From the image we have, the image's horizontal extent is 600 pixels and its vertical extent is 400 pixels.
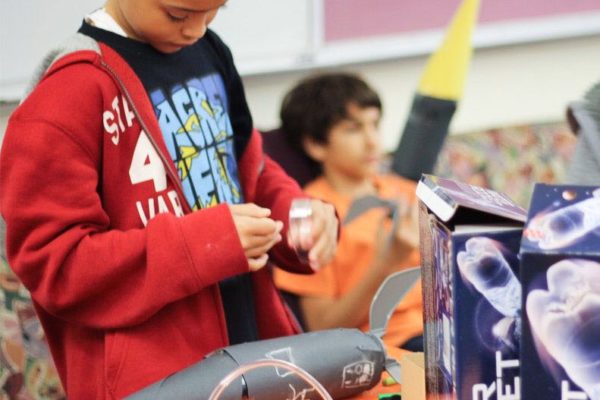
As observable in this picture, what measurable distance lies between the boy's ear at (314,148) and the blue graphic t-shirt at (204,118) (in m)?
0.71

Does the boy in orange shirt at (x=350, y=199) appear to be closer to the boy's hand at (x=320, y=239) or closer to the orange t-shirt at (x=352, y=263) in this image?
the orange t-shirt at (x=352, y=263)

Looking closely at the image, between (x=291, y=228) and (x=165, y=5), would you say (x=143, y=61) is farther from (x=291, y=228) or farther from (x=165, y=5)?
(x=291, y=228)

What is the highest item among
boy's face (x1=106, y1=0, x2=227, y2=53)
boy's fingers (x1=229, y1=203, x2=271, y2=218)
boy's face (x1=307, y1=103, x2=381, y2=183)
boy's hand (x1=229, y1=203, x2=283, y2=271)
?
boy's face (x1=106, y1=0, x2=227, y2=53)

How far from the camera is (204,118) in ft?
4.17

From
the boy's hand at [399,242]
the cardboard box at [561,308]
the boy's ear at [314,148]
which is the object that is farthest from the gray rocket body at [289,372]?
the boy's ear at [314,148]

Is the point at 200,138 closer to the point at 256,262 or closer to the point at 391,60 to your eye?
the point at 256,262

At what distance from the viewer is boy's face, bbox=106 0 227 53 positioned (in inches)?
43.6

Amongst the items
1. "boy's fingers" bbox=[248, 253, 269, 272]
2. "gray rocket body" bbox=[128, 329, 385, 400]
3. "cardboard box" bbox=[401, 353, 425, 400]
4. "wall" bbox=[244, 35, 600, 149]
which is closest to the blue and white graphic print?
"boy's fingers" bbox=[248, 253, 269, 272]

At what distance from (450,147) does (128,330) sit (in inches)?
59.2

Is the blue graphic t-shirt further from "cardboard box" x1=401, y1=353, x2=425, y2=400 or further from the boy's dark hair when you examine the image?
the boy's dark hair

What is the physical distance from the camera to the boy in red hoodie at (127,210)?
1075mm

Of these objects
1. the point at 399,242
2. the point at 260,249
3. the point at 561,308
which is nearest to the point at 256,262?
the point at 260,249

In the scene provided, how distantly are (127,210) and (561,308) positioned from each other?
22.0 inches

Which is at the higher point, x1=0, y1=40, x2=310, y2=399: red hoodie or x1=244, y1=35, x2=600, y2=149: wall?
x1=0, y1=40, x2=310, y2=399: red hoodie
